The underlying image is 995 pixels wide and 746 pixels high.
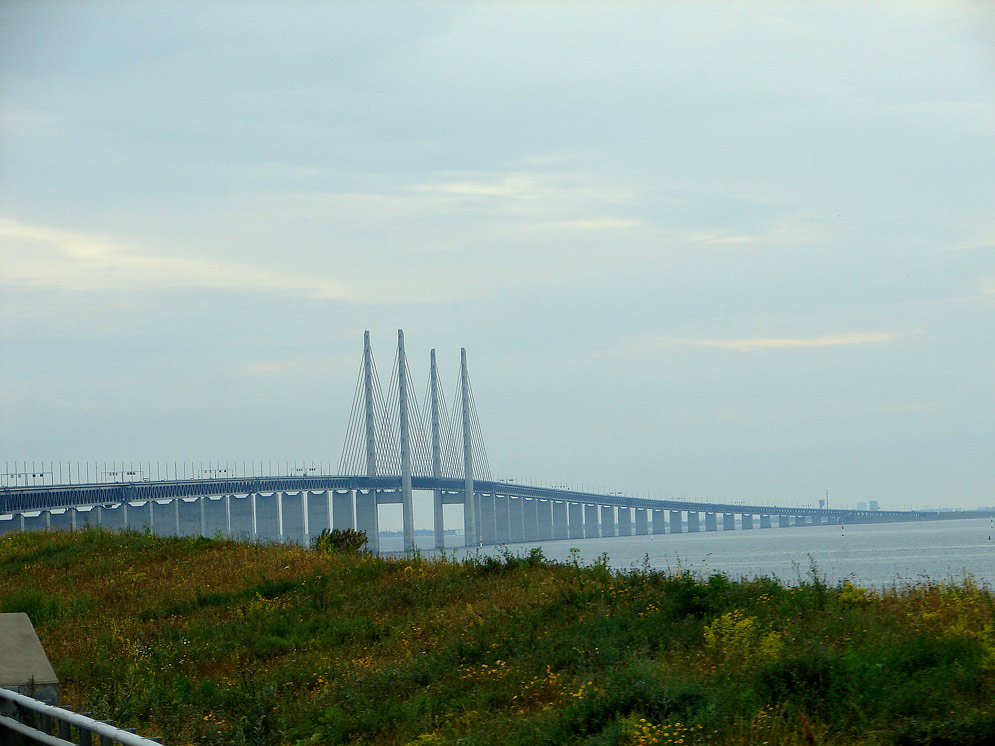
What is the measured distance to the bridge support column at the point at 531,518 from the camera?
13012cm

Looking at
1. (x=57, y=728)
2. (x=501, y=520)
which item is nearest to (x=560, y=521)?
(x=501, y=520)

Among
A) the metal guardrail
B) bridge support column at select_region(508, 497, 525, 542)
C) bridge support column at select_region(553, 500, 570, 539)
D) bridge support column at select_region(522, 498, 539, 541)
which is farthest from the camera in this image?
bridge support column at select_region(553, 500, 570, 539)

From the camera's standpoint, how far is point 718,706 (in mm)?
8617

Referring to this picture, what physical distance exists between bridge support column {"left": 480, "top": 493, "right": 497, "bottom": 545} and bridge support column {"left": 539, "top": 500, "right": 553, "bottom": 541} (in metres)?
11.2

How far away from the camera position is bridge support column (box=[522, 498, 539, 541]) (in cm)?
13012

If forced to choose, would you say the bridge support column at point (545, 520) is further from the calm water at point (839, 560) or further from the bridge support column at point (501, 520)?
the calm water at point (839, 560)

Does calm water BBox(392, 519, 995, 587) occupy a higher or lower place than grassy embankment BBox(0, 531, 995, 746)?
lower

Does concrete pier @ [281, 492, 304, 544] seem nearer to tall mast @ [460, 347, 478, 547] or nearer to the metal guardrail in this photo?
tall mast @ [460, 347, 478, 547]

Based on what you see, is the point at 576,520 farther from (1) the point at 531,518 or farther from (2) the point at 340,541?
(2) the point at 340,541

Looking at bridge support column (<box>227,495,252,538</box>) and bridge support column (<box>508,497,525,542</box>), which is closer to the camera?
bridge support column (<box>227,495,252,538</box>)

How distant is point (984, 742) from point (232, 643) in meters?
9.78

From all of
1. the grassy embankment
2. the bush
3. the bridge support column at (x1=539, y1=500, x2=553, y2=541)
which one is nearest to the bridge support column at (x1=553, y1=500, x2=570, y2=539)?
the bridge support column at (x1=539, y1=500, x2=553, y2=541)

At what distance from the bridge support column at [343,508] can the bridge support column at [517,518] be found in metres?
23.4

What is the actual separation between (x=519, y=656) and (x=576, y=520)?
133 metres
